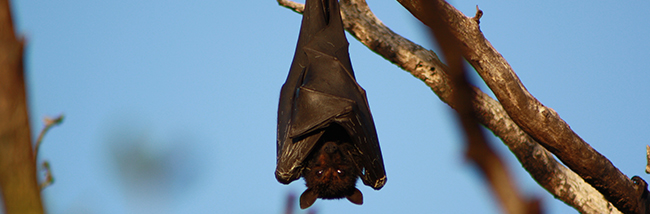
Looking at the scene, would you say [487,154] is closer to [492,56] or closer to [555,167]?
[492,56]

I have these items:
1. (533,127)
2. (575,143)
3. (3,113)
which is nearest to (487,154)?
(3,113)

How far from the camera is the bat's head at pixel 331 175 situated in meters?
6.24

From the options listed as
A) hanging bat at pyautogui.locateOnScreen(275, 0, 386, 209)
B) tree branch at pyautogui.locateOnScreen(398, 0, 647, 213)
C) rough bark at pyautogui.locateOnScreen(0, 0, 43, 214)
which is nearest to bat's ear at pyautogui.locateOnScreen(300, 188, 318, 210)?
hanging bat at pyautogui.locateOnScreen(275, 0, 386, 209)

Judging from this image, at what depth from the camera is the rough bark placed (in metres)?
0.79

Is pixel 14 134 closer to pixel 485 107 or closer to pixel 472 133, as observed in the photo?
pixel 472 133

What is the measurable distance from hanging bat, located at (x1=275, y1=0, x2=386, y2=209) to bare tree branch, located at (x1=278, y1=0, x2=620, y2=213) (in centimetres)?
36

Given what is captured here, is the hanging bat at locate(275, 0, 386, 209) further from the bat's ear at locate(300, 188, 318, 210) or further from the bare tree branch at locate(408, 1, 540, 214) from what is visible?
the bare tree branch at locate(408, 1, 540, 214)

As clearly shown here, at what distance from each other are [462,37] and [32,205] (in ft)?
14.7

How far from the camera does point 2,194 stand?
92 centimetres

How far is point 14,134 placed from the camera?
872 mm

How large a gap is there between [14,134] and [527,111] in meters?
5.02

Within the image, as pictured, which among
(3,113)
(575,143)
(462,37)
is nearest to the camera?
(3,113)

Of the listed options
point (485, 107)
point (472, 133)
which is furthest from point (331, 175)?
point (472, 133)

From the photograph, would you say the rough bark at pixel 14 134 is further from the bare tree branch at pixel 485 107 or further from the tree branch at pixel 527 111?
the bare tree branch at pixel 485 107
